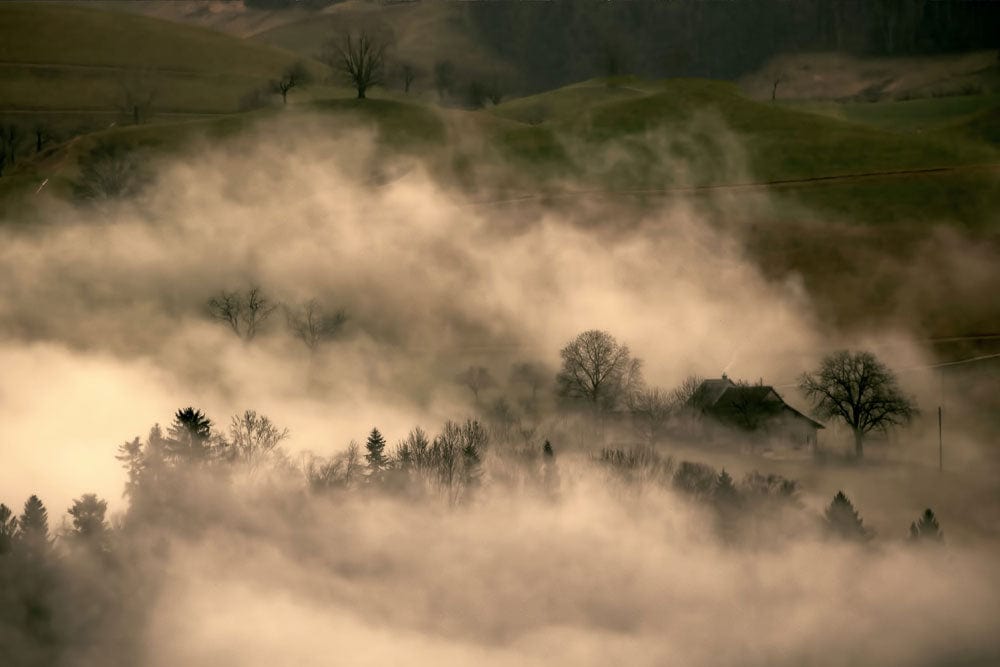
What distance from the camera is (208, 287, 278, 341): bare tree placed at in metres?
137

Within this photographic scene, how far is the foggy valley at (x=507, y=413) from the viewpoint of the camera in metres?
107

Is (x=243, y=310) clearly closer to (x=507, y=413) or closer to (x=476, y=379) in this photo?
(x=476, y=379)

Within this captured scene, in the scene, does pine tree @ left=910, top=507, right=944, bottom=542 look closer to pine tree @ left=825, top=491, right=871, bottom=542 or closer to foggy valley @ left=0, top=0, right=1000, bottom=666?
foggy valley @ left=0, top=0, right=1000, bottom=666

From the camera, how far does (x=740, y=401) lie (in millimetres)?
113812

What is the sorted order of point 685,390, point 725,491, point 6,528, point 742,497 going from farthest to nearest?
point 6,528 < point 685,390 < point 742,497 < point 725,491

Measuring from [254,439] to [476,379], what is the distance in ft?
71.1

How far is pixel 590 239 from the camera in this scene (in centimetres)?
15288

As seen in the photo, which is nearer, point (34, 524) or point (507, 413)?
point (507, 413)

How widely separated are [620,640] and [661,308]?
1587 inches

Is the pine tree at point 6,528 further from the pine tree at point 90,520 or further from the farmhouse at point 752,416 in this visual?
the farmhouse at point 752,416

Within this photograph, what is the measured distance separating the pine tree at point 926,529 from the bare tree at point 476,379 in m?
40.1

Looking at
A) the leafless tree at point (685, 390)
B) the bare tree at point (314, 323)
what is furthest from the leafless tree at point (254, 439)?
the leafless tree at point (685, 390)

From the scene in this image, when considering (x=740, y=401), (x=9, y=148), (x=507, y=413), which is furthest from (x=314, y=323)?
(x=9, y=148)

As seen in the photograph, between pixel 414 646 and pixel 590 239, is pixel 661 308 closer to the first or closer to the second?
pixel 590 239
